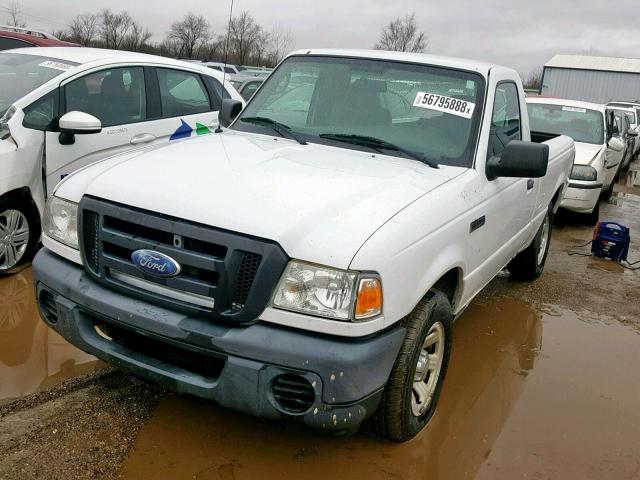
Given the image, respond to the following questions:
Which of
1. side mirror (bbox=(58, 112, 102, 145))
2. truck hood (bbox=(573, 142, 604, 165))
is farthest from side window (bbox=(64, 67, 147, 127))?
truck hood (bbox=(573, 142, 604, 165))

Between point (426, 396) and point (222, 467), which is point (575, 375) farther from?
point (222, 467)

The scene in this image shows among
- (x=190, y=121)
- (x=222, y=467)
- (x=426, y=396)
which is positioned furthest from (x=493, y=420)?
(x=190, y=121)

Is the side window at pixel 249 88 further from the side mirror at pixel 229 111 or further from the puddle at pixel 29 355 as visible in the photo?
the puddle at pixel 29 355

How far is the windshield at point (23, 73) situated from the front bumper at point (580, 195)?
246 inches

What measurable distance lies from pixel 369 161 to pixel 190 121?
312 cm

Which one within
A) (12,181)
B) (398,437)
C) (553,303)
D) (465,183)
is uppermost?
(465,183)

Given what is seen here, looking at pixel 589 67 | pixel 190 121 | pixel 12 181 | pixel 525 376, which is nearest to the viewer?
pixel 525 376

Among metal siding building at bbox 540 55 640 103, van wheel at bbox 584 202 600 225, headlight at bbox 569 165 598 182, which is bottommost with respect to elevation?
metal siding building at bbox 540 55 640 103

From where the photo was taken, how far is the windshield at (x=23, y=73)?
5.02 metres

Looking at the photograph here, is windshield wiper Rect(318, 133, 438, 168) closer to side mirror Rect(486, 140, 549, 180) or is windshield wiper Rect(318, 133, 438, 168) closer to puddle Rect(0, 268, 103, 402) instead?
side mirror Rect(486, 140, 549, 180)

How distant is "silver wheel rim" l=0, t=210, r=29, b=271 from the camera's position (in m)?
4.60

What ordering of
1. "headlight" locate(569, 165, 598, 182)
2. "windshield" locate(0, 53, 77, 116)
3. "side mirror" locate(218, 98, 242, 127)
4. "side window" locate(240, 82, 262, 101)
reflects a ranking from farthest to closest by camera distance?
1. "side window" locate(240, 82, 262, 101)
2. "headlight" locate(569, 165, 598, 182)
3. "windshield" locate(0, 53, 77, 116)
4. "side mirror" locate(218, 98, 242, 127)

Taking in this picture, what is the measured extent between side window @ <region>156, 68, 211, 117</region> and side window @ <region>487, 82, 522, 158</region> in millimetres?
3113

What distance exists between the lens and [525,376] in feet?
13.2
